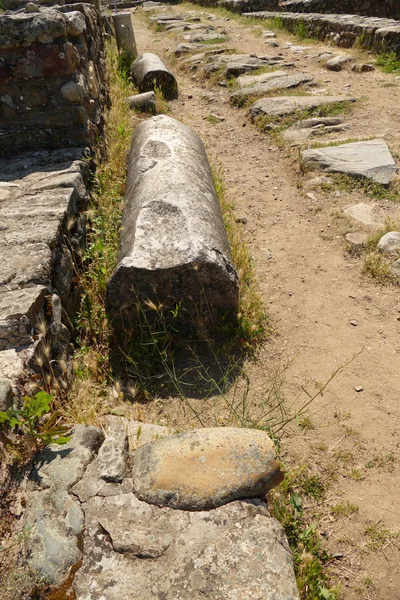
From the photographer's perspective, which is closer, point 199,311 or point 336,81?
point 199,311

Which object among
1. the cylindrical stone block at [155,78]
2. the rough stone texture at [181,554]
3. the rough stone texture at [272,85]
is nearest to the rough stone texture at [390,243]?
the rough stone texture at [181,554]

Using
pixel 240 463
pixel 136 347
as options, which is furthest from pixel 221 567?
pixel 136 347

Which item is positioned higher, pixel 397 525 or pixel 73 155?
pixel 73 155

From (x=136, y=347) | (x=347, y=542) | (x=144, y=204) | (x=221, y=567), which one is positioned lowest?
(x=347, y=542)

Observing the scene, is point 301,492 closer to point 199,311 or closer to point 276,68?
point 199,311

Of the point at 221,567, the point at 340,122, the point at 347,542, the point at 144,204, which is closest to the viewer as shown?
the point at 221,567

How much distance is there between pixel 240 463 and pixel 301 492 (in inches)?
25.0

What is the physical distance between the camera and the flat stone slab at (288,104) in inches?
255

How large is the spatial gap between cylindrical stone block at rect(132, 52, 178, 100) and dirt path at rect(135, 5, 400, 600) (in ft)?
4.73

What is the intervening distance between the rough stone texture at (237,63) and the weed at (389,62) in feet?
5.27

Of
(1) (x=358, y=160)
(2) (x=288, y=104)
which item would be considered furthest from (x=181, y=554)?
(2) (x=288, y=104)

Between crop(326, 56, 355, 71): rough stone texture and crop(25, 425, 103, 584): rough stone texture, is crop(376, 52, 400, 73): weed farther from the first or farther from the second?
crop(25, 425, 103, 584): rough stone texture

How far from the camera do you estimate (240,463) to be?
6.14 ft

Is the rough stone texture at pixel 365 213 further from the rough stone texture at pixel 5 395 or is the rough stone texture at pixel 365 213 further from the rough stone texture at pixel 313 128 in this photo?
the rough stone texture at pixel 5 395
